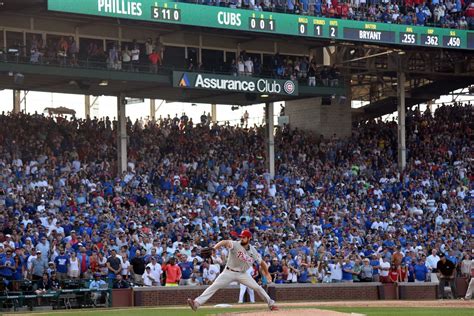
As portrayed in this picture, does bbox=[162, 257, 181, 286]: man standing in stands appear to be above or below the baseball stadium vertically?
below

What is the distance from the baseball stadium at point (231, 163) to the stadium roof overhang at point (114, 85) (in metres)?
0.08

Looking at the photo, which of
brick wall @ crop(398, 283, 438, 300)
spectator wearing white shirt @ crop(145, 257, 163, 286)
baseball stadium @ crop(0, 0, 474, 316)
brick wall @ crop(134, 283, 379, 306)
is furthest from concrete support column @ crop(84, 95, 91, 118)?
brick wall @ crop(398, 283, 438, 300)

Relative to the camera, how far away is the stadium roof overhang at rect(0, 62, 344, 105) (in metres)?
35.1

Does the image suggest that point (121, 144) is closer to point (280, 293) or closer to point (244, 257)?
point (280, 293)

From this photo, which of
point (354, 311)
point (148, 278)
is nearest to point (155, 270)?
point (148, 278)

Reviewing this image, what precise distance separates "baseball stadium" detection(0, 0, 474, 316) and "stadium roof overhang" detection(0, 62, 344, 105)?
0.27ft

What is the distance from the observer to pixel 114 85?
38562 mm

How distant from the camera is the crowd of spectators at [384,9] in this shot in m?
38.4

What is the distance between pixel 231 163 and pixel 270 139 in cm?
235

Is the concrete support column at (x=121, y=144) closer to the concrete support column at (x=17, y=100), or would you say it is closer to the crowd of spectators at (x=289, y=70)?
the crowd of spectators at (x=289, y=70)

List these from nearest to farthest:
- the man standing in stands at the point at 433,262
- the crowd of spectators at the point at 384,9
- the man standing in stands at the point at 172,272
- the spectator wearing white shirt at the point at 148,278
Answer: the spectator wearing white shirt at the point at 148,278 < the man standing in stands at the point at 172,272 < the man standing in stands at the point at 433,262 < the crowd of spectators at the point at 384,9

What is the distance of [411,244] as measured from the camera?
35062 mm

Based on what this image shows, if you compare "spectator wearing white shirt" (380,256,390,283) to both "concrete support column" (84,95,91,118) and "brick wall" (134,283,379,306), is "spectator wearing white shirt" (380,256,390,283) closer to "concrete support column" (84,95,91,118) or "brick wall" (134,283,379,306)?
"brick wall" (134,283,379,306)

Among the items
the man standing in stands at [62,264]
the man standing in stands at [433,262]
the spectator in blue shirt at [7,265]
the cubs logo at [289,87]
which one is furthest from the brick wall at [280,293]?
the cubs logo at [289,87]
